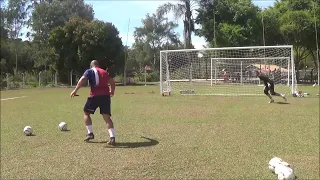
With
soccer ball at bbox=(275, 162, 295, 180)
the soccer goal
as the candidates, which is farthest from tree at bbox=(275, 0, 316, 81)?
soccer ball at bbox=(275, 162, 295, 180)

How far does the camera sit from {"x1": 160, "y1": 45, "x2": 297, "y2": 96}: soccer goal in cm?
2923

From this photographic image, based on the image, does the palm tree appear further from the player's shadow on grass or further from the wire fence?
the player's shadow on grass

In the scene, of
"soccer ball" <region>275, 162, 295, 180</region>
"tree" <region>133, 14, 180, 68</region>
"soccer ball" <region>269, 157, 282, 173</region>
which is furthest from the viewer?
"tree" <region>133, 14, 180, 68</region>

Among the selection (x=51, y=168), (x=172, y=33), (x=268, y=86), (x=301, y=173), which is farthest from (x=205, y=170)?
(x=172, y=33)

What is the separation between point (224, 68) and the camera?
1321 inches

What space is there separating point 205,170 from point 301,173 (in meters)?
1.51

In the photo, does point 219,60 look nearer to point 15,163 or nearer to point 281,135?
point 281,135

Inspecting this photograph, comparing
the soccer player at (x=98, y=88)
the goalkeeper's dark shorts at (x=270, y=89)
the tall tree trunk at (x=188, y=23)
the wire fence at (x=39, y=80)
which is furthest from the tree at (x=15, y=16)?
the soccer player at (x=98, y=88)

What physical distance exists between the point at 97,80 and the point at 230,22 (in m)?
38.9

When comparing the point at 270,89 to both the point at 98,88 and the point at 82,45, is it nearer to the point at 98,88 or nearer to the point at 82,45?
the point at 98,88

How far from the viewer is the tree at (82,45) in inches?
1684

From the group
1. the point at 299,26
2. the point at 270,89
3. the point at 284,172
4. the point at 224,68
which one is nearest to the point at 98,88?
the point at 284,172

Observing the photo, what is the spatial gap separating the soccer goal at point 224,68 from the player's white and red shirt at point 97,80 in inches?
738

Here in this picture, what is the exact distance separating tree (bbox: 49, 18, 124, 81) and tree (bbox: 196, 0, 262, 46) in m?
9.65
